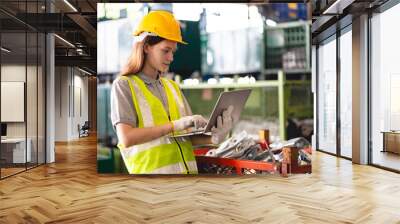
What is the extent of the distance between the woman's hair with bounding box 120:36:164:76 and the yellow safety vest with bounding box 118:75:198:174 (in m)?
0.10

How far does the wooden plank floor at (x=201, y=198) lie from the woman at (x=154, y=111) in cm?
33

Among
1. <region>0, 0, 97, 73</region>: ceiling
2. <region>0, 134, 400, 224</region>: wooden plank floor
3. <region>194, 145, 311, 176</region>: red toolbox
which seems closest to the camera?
<region>0, 134, 400, 224</region>: wooden plank floor

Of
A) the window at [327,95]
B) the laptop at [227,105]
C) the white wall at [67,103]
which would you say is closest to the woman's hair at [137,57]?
the laptop at [227,105]

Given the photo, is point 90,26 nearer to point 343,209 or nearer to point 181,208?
point 181,208

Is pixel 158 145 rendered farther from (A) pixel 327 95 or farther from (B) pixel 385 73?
(A) pixel 327 95

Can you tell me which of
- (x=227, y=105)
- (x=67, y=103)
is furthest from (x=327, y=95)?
(x=67, y=103)

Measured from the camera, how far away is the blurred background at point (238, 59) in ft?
20.1

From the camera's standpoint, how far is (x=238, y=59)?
6172mm

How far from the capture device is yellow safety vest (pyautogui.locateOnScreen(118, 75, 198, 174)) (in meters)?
5.84

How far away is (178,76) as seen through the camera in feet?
20.1

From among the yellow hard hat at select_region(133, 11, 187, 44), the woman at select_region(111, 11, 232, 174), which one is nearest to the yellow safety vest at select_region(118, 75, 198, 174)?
the woman at select_region(111, 11, 232, 174)

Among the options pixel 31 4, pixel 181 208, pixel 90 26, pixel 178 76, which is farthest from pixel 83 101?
pixel 181 208

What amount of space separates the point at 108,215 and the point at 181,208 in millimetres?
734

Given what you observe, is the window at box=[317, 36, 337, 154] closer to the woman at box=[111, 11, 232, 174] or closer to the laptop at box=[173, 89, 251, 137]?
the laptop at box=[173, 89, 251, 137]
